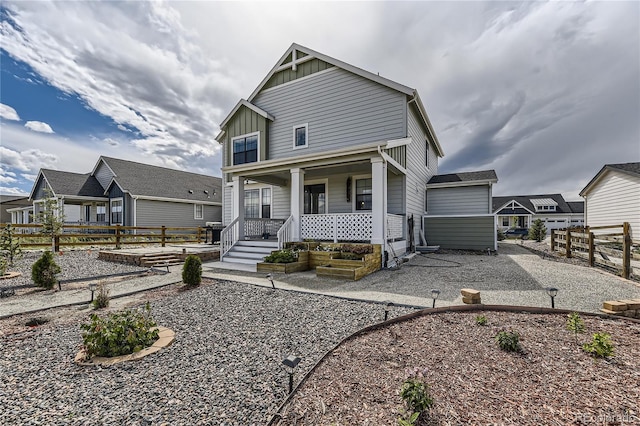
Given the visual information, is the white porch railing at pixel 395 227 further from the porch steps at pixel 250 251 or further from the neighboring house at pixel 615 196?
the neighboring house at pixel 615 196

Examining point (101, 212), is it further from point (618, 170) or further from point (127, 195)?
point (618, 170)

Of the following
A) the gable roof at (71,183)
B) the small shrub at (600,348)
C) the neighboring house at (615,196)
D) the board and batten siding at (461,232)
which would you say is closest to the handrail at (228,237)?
the board and batten siding at (461,232)

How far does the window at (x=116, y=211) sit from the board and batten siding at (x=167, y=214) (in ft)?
6.05

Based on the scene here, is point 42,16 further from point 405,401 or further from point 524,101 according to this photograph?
point 524,101

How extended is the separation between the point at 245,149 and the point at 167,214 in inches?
437

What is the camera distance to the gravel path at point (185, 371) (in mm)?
2127

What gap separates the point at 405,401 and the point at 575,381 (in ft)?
5.10

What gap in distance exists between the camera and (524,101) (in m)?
12.0

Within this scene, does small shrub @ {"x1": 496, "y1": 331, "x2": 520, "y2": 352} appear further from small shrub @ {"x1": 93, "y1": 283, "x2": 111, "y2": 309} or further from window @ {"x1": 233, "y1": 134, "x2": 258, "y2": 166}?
window @ {"x1": 233, "y1": 134, "x2": 258, "y2": 166}

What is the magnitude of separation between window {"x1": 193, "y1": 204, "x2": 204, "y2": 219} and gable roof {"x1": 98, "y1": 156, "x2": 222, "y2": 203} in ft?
1.86

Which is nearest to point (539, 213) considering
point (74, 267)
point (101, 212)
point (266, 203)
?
point (266, 203)

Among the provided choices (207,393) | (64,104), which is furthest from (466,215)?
(64,104)

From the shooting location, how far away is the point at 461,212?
519 inches

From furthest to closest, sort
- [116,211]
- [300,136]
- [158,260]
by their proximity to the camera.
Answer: [116,211] → [300,136] → [158,260]
